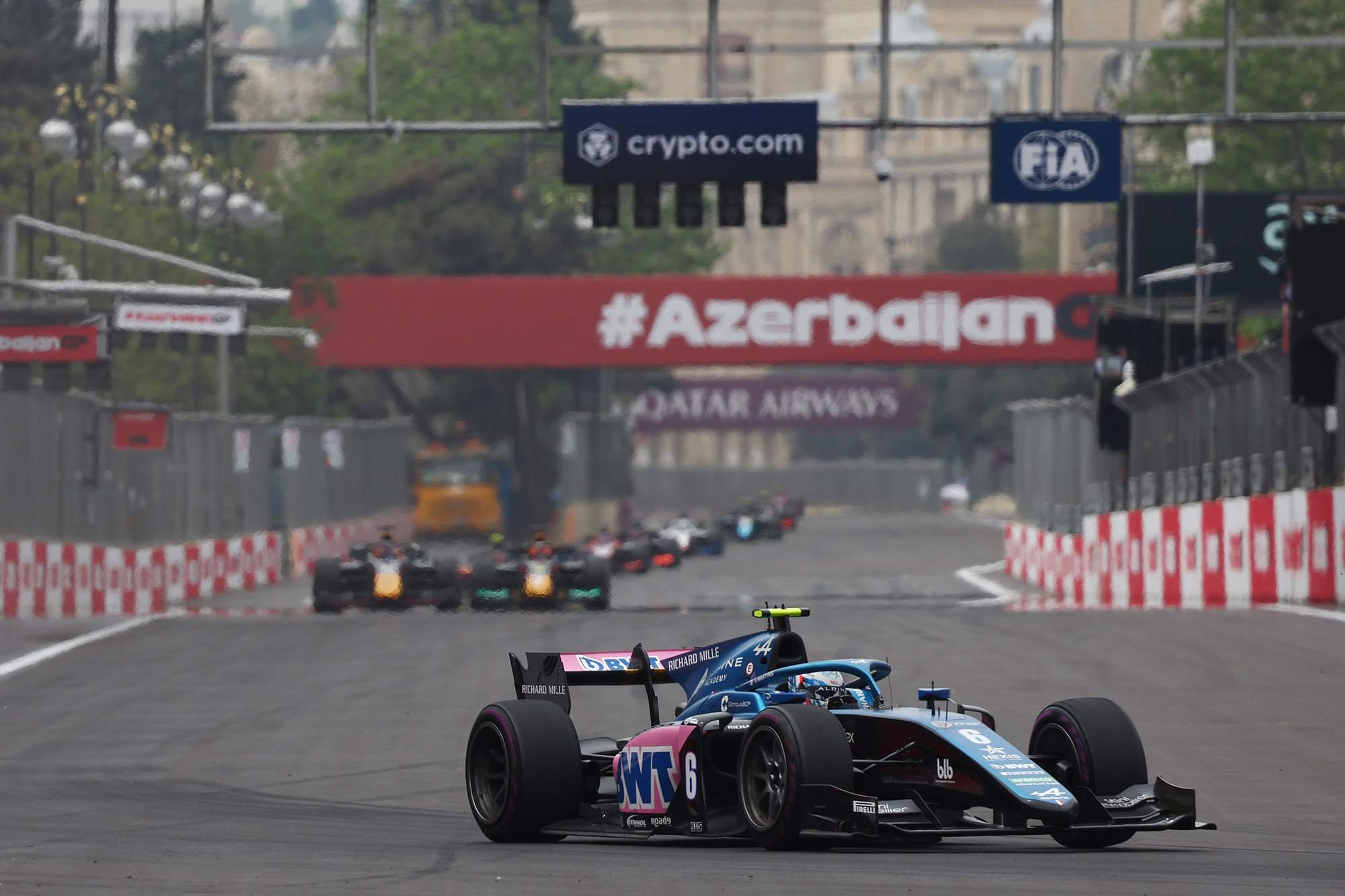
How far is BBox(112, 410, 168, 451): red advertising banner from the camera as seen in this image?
31.6 m

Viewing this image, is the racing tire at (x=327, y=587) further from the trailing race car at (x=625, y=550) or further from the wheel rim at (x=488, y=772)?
the wheel rim at (x=488, y=772)

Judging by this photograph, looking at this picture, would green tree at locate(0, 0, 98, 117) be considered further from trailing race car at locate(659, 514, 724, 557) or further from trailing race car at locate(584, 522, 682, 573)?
trailing race car at locate(584, 522, 682, 573)

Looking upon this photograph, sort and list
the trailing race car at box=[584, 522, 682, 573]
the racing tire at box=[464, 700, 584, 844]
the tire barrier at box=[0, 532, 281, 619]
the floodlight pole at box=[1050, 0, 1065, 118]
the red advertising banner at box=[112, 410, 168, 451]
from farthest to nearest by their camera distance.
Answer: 1. the trailing race car at box=[584, 522, 682, 573]
2. the red advertising banner at box=[112, 410, 168, 451]
3. the tire barrier at box=[0, 532, 281, 619]
4. the floodlight pole at box=[1050, 0, 1065, 118]
5. the racing tire at box=[464, 700, 584, 844]

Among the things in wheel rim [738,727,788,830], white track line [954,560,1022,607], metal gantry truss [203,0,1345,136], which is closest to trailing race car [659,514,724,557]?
white track line [954,560,1022,607]

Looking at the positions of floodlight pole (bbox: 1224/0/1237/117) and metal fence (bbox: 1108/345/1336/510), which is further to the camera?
floodlight pole (bbox: 1224/0/1237/117)

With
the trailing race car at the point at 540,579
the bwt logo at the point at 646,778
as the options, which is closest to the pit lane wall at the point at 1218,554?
the trailing race car at the point at 540,579

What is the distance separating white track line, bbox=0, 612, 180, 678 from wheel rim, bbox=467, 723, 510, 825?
913 centimetres

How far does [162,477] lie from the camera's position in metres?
34.0

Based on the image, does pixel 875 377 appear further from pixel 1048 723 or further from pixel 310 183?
pixel 1048 723

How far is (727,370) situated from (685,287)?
114141 mm

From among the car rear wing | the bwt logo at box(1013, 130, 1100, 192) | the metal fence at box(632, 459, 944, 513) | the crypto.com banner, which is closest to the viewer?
the car rear wing

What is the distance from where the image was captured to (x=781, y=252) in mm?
182500

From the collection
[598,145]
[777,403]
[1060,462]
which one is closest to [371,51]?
[598,145]

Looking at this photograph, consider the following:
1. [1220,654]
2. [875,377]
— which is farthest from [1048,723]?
[875,377]
